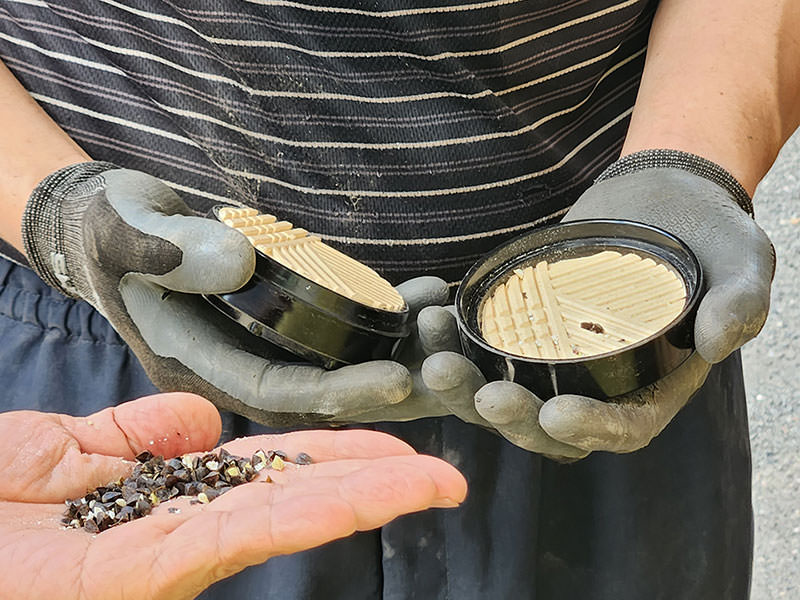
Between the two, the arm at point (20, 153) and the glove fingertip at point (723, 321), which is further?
the arm at point (20, 153)

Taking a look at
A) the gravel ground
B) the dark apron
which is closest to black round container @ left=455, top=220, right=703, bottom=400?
the dark apron

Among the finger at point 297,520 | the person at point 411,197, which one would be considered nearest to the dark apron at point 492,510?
the person at point 411,197

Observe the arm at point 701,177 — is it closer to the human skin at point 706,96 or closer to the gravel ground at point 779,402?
the human skin at point 706,96

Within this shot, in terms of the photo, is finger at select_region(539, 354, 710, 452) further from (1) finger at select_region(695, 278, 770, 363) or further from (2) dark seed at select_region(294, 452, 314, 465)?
(2) dark seed at select_region(294, 452, 314, 465)

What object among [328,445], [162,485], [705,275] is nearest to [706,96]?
[705,275]

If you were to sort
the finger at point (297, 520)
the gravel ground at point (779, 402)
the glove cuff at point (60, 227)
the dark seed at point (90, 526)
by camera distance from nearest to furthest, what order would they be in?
the finger at point (297, 520), the dark seed at point (90, 526), the glove cuff at point (60, 227), the gravel ground at point (779, 402)

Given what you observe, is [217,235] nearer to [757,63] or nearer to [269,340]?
[269,340]

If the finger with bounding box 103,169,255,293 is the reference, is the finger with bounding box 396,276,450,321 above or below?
below

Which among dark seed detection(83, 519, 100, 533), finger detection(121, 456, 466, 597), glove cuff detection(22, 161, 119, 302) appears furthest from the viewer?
glove cuff detection(22, 161, 119, 302)

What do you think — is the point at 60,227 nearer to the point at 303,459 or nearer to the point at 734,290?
the point at 303,459
